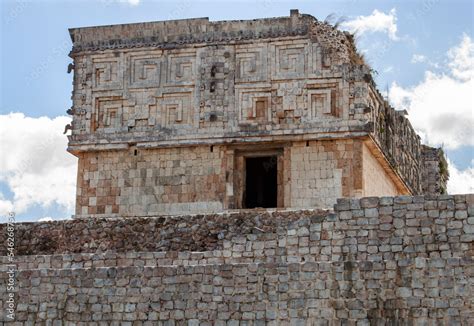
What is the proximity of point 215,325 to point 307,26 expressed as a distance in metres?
8.77

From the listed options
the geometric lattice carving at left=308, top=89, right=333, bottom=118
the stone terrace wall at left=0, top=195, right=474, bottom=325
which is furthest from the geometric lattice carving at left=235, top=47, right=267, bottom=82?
the stone terrace wall at left=0, top=195, right=474, bottom=325

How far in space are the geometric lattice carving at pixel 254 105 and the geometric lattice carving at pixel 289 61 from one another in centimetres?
51

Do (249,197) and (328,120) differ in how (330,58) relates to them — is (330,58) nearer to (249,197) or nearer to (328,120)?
(328,120)

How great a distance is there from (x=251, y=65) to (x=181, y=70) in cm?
155

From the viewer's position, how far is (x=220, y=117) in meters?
22.6

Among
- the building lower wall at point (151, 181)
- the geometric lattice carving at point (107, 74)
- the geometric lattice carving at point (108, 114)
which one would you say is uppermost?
the geometric lattice carving at point (107, 74)

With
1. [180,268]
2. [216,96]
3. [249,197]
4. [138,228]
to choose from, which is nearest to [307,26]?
[216,96]

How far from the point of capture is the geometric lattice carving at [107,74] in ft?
77.0

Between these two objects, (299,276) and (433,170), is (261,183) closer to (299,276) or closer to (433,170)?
(433,170)

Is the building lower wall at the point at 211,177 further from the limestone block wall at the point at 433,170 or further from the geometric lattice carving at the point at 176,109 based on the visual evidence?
the limestone block wall at the point at 433,170

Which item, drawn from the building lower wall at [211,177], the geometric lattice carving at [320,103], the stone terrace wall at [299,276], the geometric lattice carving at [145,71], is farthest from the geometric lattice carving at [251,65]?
the stone terrace wall at [299,276]

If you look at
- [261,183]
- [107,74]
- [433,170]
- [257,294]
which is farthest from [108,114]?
[433,170]

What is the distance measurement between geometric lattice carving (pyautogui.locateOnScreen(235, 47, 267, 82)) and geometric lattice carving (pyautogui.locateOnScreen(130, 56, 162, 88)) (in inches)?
70.2

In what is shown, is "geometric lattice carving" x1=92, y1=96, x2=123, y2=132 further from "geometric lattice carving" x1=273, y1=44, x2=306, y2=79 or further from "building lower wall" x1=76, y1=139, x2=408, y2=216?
"geometric lattice carving" x1=273, y1=44, x2=306, y2=79
